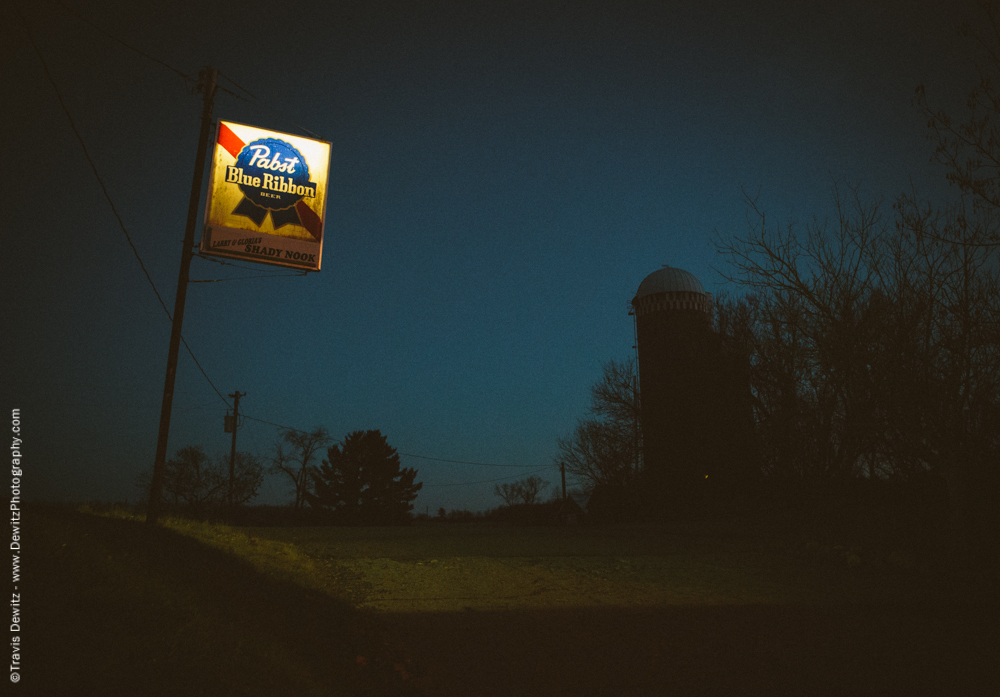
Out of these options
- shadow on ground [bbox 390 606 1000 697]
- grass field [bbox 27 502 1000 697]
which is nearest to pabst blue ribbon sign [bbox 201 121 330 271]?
grass field [bbox 27 502 1000 697]

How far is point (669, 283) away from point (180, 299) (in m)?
27.4

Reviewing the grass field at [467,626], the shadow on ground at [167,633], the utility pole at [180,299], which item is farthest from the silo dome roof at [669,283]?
the shadow on ground at [167,633]

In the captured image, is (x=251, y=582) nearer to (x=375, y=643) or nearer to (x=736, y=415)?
(x=375, y=643)

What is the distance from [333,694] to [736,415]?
64.6ft

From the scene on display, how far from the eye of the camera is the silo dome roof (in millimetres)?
33094

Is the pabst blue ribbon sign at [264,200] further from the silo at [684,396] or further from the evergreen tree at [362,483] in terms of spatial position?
the evergreen tree at [362,483]

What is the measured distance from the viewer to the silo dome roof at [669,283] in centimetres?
3309

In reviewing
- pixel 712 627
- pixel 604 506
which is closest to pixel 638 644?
pixel 712 627

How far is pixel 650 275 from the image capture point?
3519 cm

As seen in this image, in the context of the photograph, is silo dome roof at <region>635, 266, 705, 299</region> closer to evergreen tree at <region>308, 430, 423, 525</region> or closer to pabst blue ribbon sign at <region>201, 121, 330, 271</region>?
pabst blue ribbon sign at <region>201, 121, 330, 271</region>

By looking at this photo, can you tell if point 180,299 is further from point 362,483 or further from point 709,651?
point 362,483

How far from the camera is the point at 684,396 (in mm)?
27203

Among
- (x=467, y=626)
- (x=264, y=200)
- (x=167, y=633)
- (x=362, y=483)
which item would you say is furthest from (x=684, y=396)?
(x=362, y=483)

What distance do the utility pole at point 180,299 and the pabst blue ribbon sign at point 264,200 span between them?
1223mm
